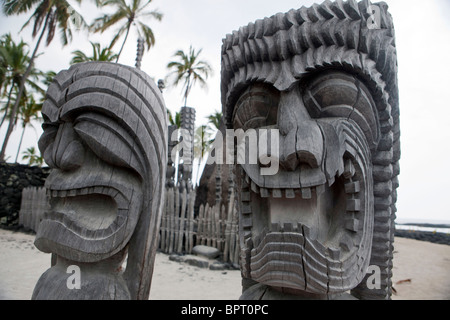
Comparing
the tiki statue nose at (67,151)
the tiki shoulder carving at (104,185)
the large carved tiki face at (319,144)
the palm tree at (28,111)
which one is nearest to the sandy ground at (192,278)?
the large carved tiki face at (319,144)

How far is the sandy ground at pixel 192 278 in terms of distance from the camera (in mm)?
4344

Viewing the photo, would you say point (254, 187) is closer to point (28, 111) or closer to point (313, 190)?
point (313, 190)

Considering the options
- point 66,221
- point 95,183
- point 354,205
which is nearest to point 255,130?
point 354,205

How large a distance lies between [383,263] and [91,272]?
5.67 feet

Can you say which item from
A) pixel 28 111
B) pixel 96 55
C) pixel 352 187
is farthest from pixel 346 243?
pixel 28 111

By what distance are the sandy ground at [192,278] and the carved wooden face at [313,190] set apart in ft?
7.69

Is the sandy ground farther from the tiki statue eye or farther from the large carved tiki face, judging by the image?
the tiki statue eye

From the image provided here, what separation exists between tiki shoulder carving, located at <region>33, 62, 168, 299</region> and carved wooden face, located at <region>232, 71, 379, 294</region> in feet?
2.06

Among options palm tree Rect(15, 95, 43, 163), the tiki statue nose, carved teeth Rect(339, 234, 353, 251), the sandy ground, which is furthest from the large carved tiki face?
palm tree Rect(15, 95, 43, 163)

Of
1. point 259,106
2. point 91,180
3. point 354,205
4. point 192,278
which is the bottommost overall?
point 192,278

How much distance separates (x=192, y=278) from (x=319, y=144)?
4.94m

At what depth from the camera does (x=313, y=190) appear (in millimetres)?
1290

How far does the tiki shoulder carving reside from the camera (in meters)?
1.61
